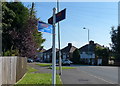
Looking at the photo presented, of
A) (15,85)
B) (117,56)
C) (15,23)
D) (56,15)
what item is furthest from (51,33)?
(117,56)

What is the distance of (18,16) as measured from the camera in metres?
23.9

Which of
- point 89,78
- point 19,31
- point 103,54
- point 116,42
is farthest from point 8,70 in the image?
point 116,42

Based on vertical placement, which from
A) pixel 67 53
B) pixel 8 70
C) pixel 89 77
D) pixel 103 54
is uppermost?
pixel 67 53

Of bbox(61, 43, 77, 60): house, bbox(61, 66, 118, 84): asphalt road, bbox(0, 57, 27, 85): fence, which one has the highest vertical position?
bbox(61, 43, 77, 60): house

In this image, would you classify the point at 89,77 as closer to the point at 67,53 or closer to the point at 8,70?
the point at 8,70

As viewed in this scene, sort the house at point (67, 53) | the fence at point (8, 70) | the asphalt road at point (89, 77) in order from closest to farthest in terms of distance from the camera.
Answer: the fence at point (8, 70)
the asphalt road at point (89, 77)
the house at point (67, 53)

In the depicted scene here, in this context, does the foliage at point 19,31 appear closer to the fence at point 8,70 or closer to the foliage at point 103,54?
the fence at point 8,70

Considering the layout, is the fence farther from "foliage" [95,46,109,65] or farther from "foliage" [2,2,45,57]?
"foliage" [95,46,109,65]

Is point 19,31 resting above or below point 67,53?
above

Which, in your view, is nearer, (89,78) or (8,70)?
(8,70)

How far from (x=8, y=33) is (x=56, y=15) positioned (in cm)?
1538

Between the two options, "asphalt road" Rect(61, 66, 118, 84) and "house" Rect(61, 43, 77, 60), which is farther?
"house" Rect(61, 43, 77, 60)

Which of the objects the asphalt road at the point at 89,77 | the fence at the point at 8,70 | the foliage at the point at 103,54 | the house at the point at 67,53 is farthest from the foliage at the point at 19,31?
the house at the point at 67,53

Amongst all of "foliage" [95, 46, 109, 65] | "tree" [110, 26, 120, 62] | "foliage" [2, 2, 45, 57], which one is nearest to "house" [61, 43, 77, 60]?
"tree" [110, 26, 120, 62]
